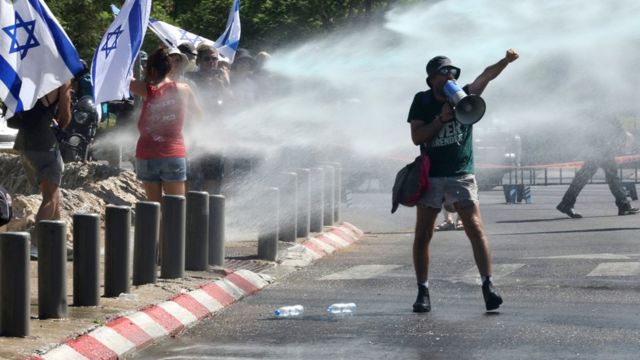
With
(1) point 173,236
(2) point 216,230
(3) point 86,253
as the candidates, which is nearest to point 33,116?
(1) point 173,236

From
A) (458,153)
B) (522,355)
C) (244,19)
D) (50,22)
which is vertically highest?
(244,19)

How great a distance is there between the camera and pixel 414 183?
10984 millimetres

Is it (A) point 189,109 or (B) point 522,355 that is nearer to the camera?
(B) point 522,355

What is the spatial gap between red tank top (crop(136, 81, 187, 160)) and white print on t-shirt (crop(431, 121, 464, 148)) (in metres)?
2.40

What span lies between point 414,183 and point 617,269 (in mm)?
3163

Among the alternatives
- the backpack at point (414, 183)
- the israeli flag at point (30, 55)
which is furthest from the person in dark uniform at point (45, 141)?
the backpack at point (414, 183)

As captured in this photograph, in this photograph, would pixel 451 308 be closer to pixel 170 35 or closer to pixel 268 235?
pixel 268 235

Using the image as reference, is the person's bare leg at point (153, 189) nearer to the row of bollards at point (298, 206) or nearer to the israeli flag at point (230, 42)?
the row of bollards at point (298, 206)

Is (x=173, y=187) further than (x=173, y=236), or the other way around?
(x=173, y=187)

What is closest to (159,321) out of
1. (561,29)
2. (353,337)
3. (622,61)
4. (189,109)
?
(353,337)

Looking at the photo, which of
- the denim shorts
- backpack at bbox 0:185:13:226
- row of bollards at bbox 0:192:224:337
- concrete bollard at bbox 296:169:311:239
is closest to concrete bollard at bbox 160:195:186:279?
row of bollards at bbox 0:192:224:337

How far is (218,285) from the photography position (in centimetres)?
1175

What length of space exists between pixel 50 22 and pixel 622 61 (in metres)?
18.0

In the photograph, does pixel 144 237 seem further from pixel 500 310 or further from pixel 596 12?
pixel 596 12
